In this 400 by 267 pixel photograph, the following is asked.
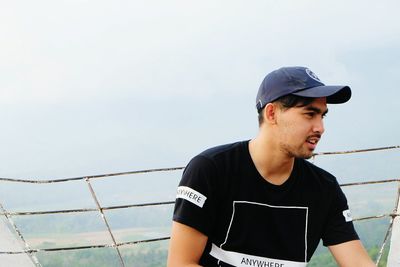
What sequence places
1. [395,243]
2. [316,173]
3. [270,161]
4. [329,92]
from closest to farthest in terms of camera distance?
[329,92] < [270,161] < [316,173] < [395,243]

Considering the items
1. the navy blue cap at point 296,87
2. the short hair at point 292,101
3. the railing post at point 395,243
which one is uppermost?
the navy blue cap at point 296,87

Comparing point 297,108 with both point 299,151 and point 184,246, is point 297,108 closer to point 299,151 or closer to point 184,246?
point 299,151

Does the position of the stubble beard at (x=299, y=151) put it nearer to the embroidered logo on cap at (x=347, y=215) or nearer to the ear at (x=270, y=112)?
the ear at (x=270, y=112)

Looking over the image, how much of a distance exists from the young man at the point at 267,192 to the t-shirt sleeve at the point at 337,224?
0.11ft

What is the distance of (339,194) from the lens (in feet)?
6.29

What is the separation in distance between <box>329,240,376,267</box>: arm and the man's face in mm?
432

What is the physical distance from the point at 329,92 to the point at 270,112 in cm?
17

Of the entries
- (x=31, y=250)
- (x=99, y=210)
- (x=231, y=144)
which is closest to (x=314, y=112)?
(x=231, y=144)

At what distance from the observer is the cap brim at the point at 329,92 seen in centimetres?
161

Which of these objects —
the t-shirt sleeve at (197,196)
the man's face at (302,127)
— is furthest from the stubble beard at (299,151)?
the t-shirt sleeve at (197,196)

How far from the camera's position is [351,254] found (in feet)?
6.21

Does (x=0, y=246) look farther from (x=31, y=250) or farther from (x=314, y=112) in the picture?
(x=314, y=112)

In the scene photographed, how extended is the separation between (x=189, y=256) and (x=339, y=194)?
0.56 meters

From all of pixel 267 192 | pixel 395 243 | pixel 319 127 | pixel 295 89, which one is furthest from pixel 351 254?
pixel 395 243
